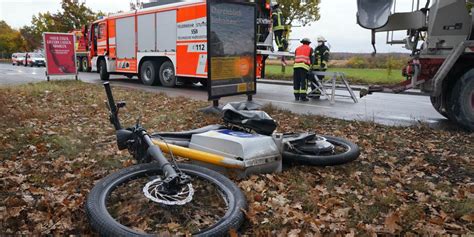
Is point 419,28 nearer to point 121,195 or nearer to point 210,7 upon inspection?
point 210,7

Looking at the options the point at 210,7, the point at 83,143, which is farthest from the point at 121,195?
the point at 210,7

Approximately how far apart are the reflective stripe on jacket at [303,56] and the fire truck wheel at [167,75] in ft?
17.4

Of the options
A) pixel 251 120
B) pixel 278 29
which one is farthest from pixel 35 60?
pixel 251 120

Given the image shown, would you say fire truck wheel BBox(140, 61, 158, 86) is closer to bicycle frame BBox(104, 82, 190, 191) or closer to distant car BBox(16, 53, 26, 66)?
bicycle frame BBox(104, 82, 190, 191)

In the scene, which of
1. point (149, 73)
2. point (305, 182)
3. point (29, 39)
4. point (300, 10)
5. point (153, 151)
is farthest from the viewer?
point (29, 39)

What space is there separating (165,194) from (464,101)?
623cm

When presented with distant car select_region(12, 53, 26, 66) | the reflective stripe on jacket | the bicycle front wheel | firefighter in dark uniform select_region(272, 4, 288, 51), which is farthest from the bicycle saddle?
distant car select_region(12, 53, 26, 66)

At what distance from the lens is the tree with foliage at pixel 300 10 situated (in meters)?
21.2

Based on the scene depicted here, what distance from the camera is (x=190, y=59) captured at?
547 inches

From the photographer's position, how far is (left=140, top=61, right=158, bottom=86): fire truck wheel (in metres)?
15.7

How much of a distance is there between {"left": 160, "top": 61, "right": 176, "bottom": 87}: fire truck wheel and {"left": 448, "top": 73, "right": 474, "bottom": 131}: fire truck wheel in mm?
9981

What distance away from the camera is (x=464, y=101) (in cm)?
700

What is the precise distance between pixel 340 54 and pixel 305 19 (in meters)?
16.5

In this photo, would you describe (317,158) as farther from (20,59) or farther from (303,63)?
(20,59)
